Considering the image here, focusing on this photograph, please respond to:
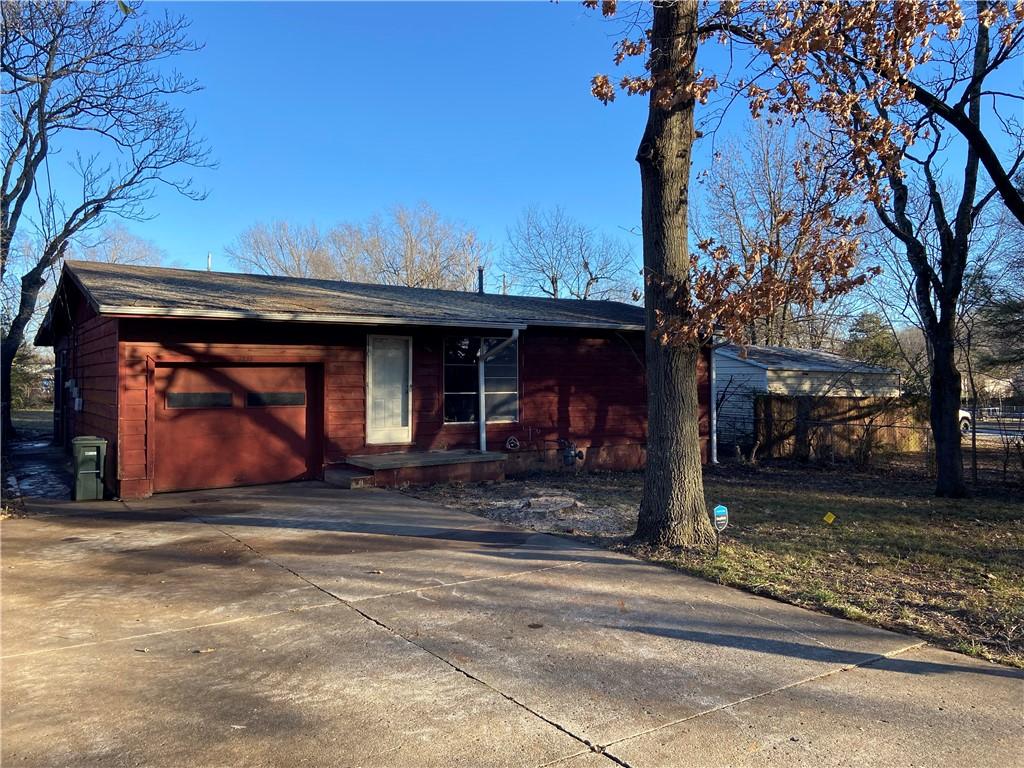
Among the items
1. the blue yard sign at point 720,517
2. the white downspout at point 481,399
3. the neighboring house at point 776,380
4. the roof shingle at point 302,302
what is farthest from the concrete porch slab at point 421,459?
the neighboring house at point 776,380

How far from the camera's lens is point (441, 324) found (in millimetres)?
11969

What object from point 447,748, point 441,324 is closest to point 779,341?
point 441,324

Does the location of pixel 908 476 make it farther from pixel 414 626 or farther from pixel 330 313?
pixel 414 626

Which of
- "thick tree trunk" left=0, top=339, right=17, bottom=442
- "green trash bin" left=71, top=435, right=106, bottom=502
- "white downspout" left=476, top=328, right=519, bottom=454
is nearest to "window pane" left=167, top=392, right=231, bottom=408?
"green trash bin" left=71, top=435, right=106, bottom=502

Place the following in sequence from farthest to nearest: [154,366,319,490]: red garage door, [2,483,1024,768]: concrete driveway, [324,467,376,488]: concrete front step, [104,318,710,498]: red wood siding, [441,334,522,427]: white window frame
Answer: [441,334,522,427]: white window frame, [324,467,376,488]: concrete front step, [154,366,319,490]: red garage door, [104,318,710,498]: red wood siding, [2,483,1024,768]: concrete driveway

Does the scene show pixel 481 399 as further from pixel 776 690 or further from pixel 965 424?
pixel 965 424

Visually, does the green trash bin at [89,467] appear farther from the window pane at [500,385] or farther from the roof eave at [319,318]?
the window pane at [500,385]

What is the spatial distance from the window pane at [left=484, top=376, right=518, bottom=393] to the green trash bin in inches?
251

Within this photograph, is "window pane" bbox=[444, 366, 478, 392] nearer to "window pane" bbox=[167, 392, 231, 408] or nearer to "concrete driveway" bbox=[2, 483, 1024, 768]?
"window pane" bbox=[167, 392, 231, 408]

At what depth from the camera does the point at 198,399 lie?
36.0ft

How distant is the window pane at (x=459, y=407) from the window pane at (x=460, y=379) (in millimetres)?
130

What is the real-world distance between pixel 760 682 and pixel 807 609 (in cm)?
165

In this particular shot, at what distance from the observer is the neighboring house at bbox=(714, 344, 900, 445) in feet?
66.3

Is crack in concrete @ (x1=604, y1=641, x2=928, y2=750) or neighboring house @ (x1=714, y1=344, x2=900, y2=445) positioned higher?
neighboring house @ (x1=714, y1=344, x2=900, y2=445)
